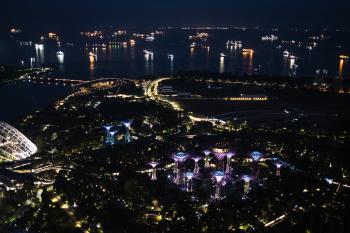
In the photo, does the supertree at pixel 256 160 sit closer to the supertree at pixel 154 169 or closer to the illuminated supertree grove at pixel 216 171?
the illuminated supertree grove at pixel 216 171

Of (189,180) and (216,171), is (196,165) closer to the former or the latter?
(189,180)

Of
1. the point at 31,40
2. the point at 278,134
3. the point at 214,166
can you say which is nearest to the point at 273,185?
the point at 214,166

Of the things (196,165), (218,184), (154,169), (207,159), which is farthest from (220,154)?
(154,169)

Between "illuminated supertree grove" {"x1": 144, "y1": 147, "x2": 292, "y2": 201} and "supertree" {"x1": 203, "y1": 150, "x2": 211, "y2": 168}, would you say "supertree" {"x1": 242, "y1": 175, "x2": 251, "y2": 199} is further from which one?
"supertree" {"x1": 203, "y1": 150, "x2": 211, "y2": 168}

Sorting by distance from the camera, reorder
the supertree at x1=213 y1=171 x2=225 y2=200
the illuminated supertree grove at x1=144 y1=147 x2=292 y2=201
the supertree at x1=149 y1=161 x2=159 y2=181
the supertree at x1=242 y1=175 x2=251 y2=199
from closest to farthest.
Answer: the supertree at x1=213 y1=171 x2=225 y2=200
the supertree at x1=242 y1=175 x2=251 y2=199
the illuminated supertree grove at x1=144 y1=147 x2=292 y2=201
the supertree at x1=149 y1=161 x2=159 y2=181

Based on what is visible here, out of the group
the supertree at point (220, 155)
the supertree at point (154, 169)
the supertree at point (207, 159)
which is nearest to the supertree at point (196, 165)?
the supertree at point (207, 159)

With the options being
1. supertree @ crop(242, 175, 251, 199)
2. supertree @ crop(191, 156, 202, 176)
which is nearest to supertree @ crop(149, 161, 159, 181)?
supertree @ crop(191, 156, 202, 176)

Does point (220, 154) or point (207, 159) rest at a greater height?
point (220, 154)

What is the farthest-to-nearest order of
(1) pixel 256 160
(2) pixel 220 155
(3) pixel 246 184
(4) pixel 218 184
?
(2) pixel 220 155
(1) pixel 256 160
(3) pixel 246 184
(4) pixel 218 184

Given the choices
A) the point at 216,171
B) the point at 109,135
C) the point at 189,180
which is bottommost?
the point at 189,180

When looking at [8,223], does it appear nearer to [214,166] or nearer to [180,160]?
[180,160]

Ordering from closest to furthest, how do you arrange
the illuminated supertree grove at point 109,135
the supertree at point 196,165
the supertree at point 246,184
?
the supertree at point 246,184, the supertree at point 196,165, the illuminated supertree grove at point 109,135
